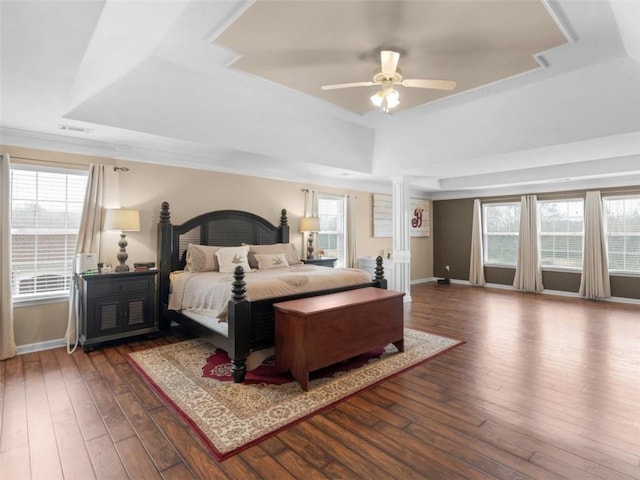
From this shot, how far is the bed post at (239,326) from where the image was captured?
9.75ft

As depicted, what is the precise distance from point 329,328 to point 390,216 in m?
5.61

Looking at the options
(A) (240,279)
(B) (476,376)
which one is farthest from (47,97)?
(B) (476,376)

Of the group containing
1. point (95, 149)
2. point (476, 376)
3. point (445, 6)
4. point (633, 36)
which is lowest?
→ point (476, 376)

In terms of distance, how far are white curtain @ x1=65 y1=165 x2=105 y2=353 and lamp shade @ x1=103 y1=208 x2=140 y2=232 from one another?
17 centimetres

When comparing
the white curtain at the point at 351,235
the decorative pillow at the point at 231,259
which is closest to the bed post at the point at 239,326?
the decorative pillow at the point at 231,259

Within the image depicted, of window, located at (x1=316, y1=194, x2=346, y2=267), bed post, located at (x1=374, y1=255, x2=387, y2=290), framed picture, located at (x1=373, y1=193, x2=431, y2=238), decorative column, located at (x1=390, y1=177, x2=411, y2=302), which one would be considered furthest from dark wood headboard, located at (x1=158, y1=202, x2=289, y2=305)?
framed picture, located at (x1=373, y1=193, x2=431, y2=238)

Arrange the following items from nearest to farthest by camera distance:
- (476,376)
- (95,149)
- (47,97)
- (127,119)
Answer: (47,97) < (476,376) < (127,119) < (95,149)

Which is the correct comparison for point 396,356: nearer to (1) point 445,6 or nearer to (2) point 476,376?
(2) point 476,376

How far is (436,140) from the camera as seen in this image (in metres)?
5.06

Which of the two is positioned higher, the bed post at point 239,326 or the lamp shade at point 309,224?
the lamp shade at point 309,224

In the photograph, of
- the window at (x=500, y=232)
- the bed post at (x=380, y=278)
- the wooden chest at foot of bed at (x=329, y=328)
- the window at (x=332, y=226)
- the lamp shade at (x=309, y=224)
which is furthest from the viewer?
the window at (x=500, y=232)

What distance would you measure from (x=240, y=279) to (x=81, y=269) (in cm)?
221

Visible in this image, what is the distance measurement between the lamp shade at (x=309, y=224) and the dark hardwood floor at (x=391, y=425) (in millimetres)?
3094

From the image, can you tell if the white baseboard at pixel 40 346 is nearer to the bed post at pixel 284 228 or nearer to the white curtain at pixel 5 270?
the white curtain at pixel 5 270
